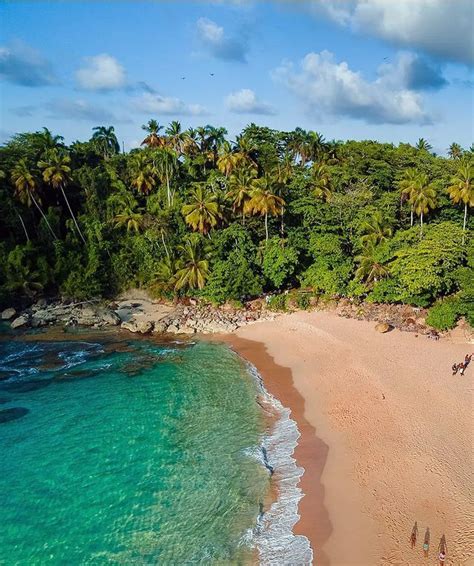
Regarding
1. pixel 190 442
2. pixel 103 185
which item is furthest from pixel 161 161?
pixel 190 442

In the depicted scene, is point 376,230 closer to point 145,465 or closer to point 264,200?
point 264,200

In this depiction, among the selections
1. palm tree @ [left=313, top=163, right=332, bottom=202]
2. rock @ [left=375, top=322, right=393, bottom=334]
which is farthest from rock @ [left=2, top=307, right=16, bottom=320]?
rock @ [left=375, top=322, right=393, bottom=334]

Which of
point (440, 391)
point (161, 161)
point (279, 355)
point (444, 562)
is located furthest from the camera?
point (161, 161)

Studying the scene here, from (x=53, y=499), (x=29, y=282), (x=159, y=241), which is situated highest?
(x=159, y=241)

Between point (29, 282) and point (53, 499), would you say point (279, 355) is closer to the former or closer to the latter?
point (53, 499)

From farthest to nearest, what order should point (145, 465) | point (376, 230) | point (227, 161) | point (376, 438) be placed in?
1. point (227, 161)
2. point (376, 230)
3. point (376, 438)
4. point (145, 465)

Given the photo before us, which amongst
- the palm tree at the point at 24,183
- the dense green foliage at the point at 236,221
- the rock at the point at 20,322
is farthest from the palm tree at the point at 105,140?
the rock at the point at 20,322

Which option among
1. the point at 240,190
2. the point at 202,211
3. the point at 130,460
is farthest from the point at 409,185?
the point at 130,460
